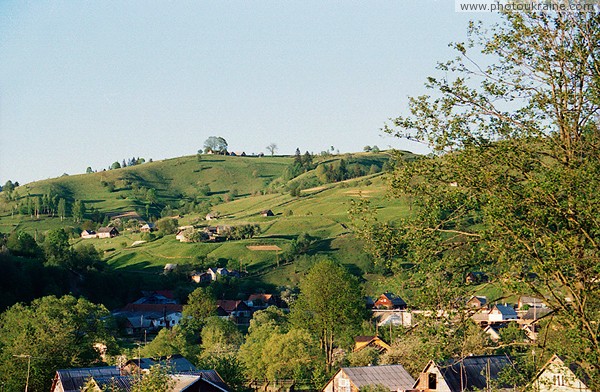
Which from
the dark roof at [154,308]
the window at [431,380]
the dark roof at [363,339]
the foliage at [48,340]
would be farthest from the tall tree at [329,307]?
the dark roof at [154,308]

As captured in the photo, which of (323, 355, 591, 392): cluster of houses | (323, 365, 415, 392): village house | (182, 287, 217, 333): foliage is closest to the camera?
(323, 355, 591, 392): cluster of houses

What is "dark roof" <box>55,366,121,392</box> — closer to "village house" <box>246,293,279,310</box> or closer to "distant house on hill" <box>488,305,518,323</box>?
"distant house on hill" <box>488,305,518,323</box>

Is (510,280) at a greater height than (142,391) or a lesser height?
greater

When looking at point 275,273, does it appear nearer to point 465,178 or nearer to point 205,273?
point 205,273

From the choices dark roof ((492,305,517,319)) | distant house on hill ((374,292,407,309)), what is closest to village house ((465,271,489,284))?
dark roof ((492,305,517,319))

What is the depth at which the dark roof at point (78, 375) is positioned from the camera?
164ft

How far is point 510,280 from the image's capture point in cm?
1474

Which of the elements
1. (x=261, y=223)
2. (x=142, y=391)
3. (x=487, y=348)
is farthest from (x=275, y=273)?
(x=487, y=348)

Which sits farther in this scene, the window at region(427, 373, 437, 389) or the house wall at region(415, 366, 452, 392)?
the window at region(427, 373, 437, 389)

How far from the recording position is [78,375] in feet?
167

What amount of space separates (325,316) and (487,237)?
70.0m

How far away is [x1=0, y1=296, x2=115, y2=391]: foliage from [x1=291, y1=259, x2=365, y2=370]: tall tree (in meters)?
20.5

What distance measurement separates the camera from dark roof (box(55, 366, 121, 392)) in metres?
49.8

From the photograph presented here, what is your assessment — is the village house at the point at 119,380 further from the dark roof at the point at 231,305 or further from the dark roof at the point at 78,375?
the dark roof at the point at 231,305
